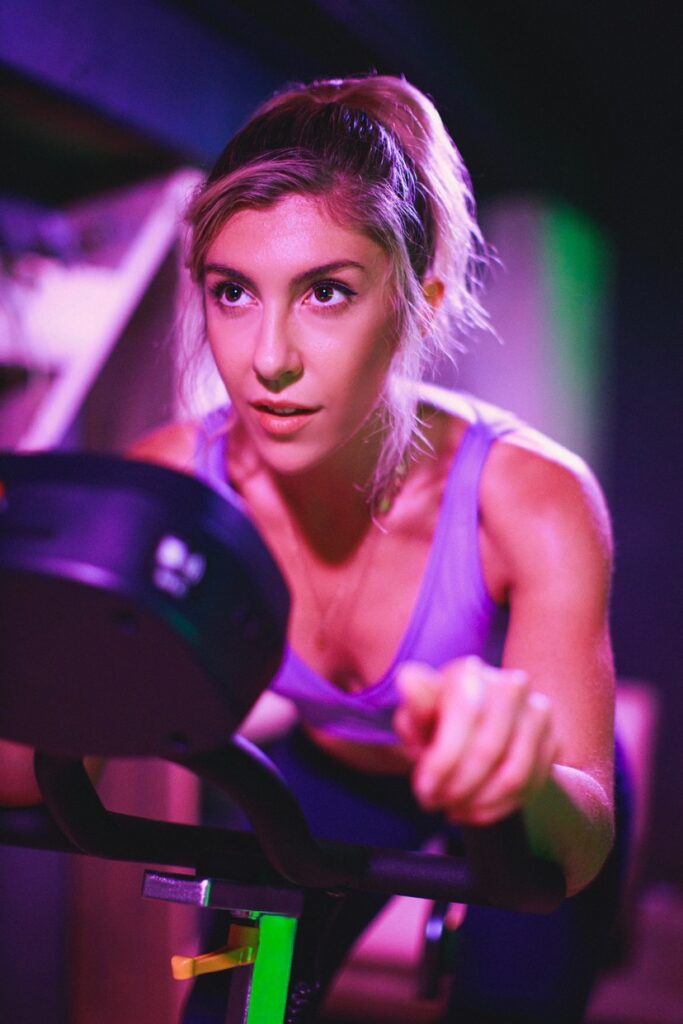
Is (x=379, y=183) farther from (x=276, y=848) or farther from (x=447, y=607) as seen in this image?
(x=276, y=848)

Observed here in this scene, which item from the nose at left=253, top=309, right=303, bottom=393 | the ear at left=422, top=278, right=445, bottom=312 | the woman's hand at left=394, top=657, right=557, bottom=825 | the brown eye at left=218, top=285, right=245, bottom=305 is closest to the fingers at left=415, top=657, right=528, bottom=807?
the woman's hand at left=394, top=657, right=557, bottom=825

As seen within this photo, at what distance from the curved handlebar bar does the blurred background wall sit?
1.27m

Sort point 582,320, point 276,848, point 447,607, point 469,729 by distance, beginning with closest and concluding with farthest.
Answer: point 469,729, point 276,848, point 447,607, point 582,320

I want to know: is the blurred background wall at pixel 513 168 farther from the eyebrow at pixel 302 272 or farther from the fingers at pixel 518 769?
the fingers at pixel 518 769

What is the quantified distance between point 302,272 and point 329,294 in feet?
0.13

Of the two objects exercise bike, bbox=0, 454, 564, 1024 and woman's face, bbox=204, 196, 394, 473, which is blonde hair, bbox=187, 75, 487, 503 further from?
exercise bike, bbox=0, 454, 564, 1024

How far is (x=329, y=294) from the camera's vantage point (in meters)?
0.91

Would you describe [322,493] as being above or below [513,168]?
below

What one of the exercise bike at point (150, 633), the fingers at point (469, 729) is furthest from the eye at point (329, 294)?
the fingers at point (469, 729)

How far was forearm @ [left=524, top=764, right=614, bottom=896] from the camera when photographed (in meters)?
0.61

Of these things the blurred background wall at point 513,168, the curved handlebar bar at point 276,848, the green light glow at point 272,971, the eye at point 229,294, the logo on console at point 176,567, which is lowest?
the green light glow at point 272,971

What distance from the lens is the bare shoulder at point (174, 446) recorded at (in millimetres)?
1260

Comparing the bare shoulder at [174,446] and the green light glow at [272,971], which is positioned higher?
the bare shoulder at [174,446]

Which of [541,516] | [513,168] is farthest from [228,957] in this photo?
[513,168]
